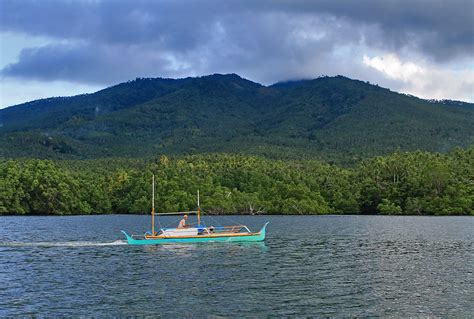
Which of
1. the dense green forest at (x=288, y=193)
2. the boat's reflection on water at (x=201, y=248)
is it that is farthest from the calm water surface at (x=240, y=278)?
the dense green forest at (x=288, y=193)

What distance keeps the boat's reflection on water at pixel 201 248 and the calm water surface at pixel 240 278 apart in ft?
0.44

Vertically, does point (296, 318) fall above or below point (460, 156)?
below

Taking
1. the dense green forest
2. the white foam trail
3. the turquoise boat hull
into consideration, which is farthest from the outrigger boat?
the dense green forest

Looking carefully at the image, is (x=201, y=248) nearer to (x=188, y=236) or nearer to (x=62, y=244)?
(x=188, y=236)

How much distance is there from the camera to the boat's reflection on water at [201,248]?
2820 inches

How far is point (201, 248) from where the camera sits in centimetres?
7531

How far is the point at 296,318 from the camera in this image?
117 ft

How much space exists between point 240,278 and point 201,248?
25448 millimetres

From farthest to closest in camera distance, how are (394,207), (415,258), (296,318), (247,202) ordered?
(247,202) < (394,207) < (415,258) < (296,318)

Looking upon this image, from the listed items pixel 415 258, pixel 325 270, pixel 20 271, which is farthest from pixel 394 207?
pixel 20 271

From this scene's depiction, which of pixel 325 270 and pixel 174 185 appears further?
pixel 174 185

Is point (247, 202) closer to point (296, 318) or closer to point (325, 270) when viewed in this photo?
point (325, 270)

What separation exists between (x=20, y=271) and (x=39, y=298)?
14.4 metres

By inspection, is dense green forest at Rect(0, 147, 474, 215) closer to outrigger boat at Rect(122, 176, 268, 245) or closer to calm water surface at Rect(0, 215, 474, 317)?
calm water surface at Rect(0, 215, 474, 317)
